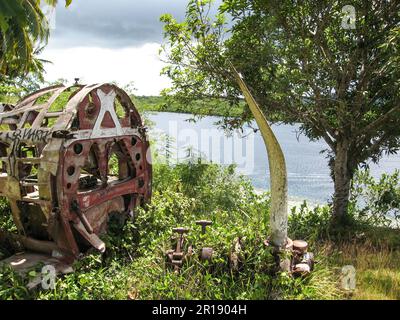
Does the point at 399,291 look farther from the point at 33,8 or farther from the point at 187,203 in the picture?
the point at 33,8

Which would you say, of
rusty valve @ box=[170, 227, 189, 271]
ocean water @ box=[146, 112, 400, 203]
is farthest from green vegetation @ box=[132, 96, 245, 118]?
rusty valve @ box=[170, 227, 189, 271]

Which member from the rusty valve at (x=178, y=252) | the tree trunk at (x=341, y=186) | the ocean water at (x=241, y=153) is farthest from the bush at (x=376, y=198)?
the rusty valve at (x=178, y=252)

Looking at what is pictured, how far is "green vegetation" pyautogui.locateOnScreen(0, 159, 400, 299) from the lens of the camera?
5.09 metres

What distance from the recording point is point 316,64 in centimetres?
790

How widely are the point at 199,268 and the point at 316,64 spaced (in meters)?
4.55

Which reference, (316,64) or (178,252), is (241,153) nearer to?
(316,64)

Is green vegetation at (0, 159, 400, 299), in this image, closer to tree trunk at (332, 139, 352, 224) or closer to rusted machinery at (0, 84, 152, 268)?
rusted machinery at (0, 84, 152, 268)

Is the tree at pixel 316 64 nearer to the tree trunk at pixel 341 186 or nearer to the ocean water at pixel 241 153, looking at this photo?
the tree trunk at pixel 341 186

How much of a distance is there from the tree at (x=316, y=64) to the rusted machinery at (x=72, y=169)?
243 cm

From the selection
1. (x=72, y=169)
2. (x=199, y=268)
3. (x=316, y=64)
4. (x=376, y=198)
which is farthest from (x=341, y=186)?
(x=72, y=169)

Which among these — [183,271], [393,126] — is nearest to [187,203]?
[183,271]

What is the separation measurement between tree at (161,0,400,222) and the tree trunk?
0.07 feet

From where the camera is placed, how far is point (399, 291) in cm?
576

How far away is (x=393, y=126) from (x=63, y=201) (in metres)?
6.26
